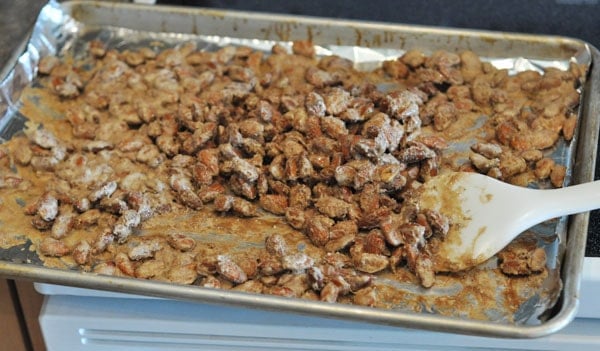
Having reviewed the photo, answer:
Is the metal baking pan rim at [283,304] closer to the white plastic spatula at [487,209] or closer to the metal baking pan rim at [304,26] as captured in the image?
the white plastic spatula at [487,209]

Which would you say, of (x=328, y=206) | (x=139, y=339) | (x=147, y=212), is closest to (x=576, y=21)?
(x=328, y=206)

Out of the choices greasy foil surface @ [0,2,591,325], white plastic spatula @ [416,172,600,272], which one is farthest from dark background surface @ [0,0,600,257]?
white plastic spatula @ [416,172,600,272]

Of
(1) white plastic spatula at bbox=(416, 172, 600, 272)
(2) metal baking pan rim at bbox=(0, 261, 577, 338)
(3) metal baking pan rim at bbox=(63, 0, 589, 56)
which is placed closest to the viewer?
(2) metal baking pan rim at bbox=(0, 261, 577, 338)

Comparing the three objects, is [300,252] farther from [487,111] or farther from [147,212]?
[487,111]

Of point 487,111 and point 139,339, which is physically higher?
point 487,111

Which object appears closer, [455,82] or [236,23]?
[455,82]

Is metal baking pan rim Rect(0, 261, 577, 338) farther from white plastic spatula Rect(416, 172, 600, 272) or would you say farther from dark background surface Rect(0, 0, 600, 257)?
dark background surface Rect(0, 0, 600, 257)

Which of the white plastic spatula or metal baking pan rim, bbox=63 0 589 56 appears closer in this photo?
the white plastic spatula

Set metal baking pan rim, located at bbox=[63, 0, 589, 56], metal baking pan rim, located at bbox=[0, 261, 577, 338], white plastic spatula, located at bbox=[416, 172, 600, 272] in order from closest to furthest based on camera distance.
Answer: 1. metal baking pan rim, located at bbox=[0, 261, 577, 338]
2. white plastic spatula, located at bbox=[416, 172, 600, 272]
3. metal baking pan rim, located at bbox=[63, 0, 589, 56]
